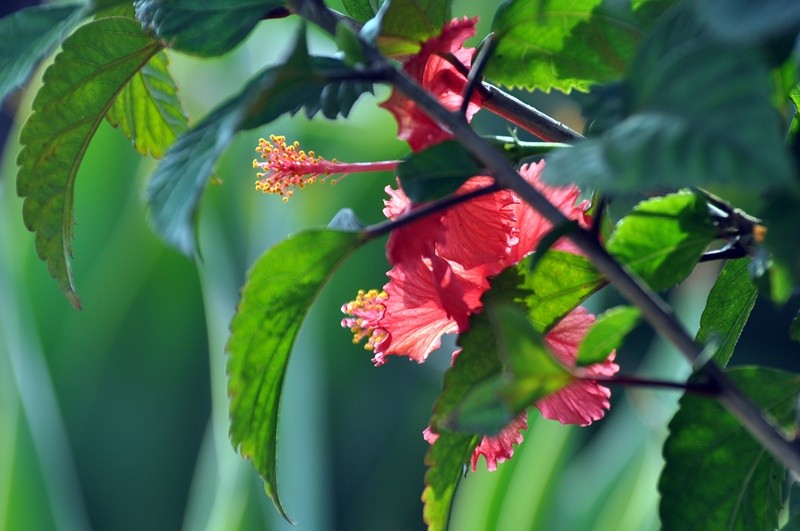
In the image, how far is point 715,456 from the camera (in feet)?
0.91

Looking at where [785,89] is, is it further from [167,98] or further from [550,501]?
[550,501]

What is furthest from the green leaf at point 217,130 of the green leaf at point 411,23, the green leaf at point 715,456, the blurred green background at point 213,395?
the blurred green background at point 213,395

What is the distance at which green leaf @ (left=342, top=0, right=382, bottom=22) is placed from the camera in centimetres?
35

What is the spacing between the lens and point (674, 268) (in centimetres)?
28

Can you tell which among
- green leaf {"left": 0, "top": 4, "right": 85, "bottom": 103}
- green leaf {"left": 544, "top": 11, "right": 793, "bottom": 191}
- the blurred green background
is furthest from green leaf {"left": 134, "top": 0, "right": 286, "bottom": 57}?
the blurred green background

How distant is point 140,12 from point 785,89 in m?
0.19

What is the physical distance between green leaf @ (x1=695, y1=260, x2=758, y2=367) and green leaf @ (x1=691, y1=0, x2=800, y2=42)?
0.57 feet

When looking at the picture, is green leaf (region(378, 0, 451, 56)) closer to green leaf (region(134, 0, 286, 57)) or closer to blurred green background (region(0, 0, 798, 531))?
green leaf (region(134, 0, 286, 57))

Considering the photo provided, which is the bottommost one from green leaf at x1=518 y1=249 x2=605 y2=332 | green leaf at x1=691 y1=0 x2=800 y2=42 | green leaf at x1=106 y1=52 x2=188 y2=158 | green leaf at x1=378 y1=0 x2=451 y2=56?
green leaf at x1=518 y1=249 x2=605 y2=332

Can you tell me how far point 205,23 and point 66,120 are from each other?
76mm

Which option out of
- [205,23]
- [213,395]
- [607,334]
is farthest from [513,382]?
[213,395]

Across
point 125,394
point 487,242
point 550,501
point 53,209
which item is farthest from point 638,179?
point 125,394

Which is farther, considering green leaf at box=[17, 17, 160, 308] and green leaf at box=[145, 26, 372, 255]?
green leaf at box=[17, 17, 160, 308]

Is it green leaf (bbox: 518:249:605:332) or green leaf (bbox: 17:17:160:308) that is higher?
green leaf (bbox: 17:17:160:308)
